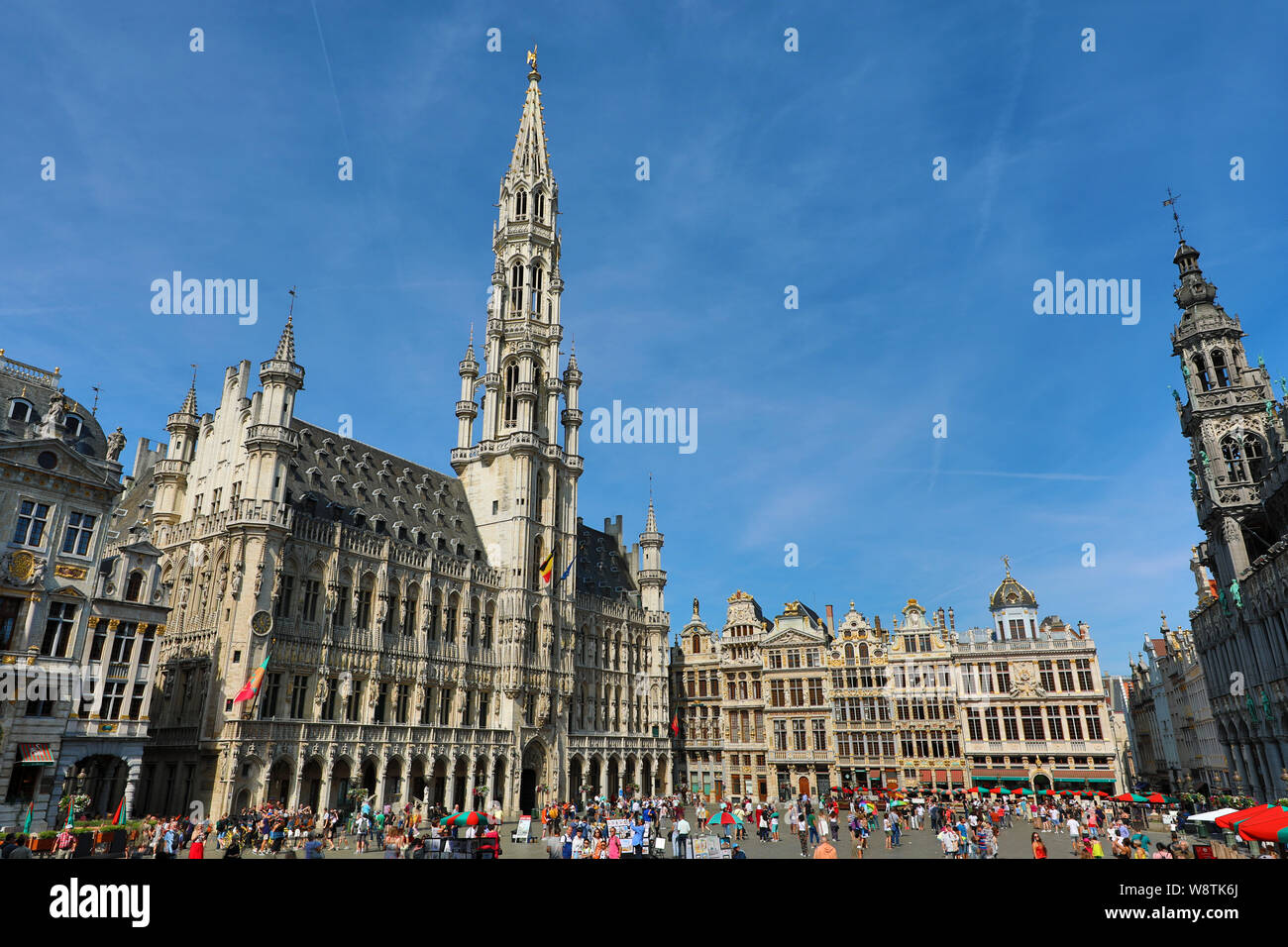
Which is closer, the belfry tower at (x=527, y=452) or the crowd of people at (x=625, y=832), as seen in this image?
the crowd of people at (x=625, y=832)

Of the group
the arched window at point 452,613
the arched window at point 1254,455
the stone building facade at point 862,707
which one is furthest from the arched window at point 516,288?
the arched window at point 1254,455

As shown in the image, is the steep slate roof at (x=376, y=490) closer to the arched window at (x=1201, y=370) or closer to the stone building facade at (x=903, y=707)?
the stone building facade at (x=903, y=707)

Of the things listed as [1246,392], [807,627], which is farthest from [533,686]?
[1246,392]

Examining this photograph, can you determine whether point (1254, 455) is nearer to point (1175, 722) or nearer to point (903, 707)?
point (903, 707)

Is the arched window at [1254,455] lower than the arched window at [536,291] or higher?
lower

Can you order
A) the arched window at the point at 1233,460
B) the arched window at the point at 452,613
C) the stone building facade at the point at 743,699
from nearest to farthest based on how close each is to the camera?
the arched window at the point at 1233,460
the arched window at the point at 452,613
the stone building facade at the point at 743,699

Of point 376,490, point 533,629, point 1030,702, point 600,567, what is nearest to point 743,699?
point 600,567

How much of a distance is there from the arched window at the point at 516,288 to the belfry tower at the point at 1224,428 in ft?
168

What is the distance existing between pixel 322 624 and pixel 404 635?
638cm

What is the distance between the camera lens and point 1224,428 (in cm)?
4381

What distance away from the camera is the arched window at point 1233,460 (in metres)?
42.9

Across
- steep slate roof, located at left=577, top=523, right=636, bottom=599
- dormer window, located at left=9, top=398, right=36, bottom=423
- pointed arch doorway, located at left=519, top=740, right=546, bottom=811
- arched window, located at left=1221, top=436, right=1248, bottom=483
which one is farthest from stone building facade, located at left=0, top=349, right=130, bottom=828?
arched window, located at left=1221, top=436, right=1248, bottom=483

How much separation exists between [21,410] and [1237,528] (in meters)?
60.7
